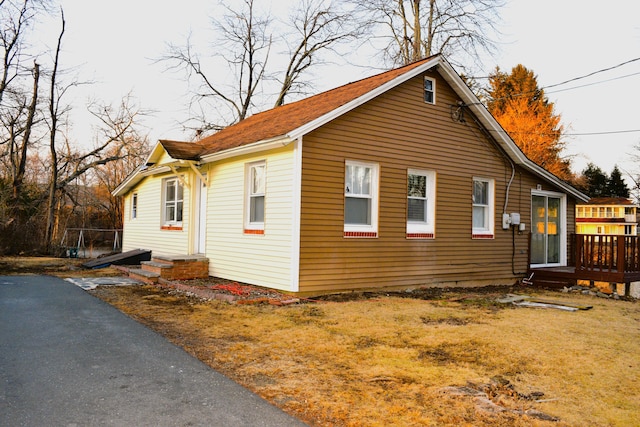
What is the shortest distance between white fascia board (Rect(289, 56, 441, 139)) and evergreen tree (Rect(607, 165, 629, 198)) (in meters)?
55.5

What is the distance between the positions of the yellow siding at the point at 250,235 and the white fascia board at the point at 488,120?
4903 mm

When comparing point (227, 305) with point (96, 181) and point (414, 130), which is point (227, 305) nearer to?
point (414, 130)

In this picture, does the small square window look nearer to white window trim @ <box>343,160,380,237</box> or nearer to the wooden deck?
white window trim @ <box>343,160,380,237</box>

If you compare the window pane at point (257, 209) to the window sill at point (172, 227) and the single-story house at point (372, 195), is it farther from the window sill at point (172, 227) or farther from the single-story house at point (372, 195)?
the window sill at point (172, 227)

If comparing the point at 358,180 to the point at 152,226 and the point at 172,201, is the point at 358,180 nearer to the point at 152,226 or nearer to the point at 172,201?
the point at 172,201

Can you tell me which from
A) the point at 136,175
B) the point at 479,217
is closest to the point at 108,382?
the point at 479,217

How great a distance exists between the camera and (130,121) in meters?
Answer: 31.0

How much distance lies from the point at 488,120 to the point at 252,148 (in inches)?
253

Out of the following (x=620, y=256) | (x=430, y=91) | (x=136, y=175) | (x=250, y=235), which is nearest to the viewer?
(x=250, y=235)

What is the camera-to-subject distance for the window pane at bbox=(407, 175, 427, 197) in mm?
11617

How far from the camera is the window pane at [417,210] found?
11609mm

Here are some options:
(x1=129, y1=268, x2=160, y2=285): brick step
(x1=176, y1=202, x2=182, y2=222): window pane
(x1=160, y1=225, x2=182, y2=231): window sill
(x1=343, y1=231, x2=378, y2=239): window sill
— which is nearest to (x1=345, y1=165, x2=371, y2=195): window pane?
(x1=343, y1=231, x2=378, y2=239): window sill

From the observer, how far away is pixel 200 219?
13.2m

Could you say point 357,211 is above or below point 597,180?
below
